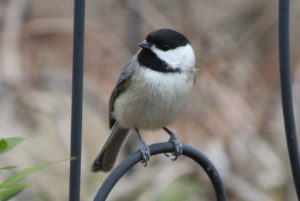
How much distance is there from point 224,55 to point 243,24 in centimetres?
173

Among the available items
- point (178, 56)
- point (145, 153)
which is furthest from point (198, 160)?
point (178, 56)

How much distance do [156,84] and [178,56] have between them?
16 centimetres

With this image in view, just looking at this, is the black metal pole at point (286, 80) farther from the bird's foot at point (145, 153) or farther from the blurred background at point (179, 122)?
the blurred background at point (179, 122)

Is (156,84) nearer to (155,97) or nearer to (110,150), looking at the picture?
(155,97)

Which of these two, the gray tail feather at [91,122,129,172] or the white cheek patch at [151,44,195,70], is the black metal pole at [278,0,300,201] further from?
the gray tail feather at [91,122,129,172]

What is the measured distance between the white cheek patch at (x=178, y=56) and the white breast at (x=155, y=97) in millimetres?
42

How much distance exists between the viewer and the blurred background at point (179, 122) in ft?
13.1

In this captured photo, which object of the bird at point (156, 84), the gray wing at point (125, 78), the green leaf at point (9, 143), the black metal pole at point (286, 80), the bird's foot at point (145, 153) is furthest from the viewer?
the gray wing at point (125, 78)

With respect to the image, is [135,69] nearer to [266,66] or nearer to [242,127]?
[242,127]

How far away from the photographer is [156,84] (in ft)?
8.63

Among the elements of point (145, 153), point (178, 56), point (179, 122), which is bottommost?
point (179, 122)

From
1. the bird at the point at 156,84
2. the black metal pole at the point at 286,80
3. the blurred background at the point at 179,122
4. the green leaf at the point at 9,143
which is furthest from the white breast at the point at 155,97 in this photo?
the green leaf at the point at 9,143

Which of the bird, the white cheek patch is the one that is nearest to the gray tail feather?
the bird

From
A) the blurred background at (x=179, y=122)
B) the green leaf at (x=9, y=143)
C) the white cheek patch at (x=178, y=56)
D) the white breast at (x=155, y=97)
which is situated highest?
the green leaf at (x=9, y=143)
